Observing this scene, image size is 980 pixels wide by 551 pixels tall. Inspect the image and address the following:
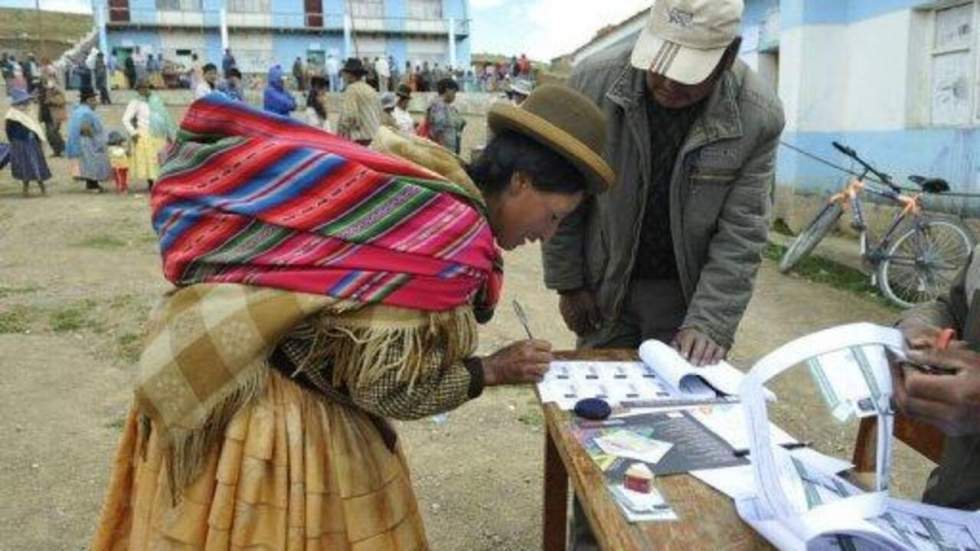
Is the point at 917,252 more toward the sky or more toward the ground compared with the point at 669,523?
more toward the ground

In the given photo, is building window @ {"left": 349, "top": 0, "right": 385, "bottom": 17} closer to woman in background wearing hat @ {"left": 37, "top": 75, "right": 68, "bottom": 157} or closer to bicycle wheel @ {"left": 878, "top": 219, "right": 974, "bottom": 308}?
woman in background wearing hat @ {"left": 37, "top": 75, "right": 68, "bottom": 157}

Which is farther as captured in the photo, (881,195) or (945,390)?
(881,195)

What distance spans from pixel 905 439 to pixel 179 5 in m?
39.6

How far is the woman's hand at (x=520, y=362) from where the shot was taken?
1724 mm

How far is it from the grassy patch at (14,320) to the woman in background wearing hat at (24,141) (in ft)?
20.3

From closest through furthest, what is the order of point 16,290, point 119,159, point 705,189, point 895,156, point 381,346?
point 381,346 → point 705,189 → point 16,290 → point 895,156 → point 119,159

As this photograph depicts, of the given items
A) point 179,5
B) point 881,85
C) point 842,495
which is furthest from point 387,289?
point 179,5

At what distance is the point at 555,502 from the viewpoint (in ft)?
7.90

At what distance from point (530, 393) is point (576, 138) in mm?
2874

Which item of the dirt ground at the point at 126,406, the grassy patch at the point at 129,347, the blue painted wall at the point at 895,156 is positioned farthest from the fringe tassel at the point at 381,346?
the blue painted wall at the point at 895,156

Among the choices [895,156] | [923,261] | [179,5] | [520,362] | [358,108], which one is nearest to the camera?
[520,362]

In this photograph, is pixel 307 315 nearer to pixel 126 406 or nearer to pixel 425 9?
pixel 126 406

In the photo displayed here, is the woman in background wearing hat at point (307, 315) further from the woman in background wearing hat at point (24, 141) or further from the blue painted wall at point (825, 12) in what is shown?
the woman in background wearing hat at point (24, 141)

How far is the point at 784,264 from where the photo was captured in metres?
7.61
